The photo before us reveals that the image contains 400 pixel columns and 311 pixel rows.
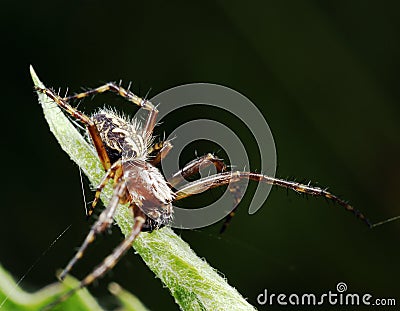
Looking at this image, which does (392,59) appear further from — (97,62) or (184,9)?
(97,62)

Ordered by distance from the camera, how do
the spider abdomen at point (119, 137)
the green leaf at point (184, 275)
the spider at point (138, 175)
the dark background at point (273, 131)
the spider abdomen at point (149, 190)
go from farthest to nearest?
the dark background at point (273, 131) < the spider abdomen at point (119, 137) < the spider abdomen at point (149, 190) < the spider at point (138, 175) < the green leaf at point (184, 275)

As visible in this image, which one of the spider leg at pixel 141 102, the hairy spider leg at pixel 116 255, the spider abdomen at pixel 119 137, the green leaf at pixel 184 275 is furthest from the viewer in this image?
the spider leg at pixel 141 102

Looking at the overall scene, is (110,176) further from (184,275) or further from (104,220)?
(184,275)

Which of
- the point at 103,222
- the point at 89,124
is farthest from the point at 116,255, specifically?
the point at 89,124

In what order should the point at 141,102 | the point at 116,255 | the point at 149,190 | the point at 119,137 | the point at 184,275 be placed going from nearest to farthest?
the point at 184,275 → the point at 116,255 → the point at 149,190 → the point at 119,137 → the point at 141,102

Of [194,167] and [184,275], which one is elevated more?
[194,167]

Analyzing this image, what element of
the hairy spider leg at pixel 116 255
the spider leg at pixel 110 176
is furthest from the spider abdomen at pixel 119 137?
the hairy spider leg at pixel 116 255

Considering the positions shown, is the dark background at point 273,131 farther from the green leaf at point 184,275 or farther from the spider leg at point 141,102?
the green leaf at point 184,275

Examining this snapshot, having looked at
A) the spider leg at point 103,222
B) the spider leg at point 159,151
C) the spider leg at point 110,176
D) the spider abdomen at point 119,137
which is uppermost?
the spider leg at point 159,151

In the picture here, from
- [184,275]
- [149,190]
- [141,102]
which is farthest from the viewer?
[141,102]
